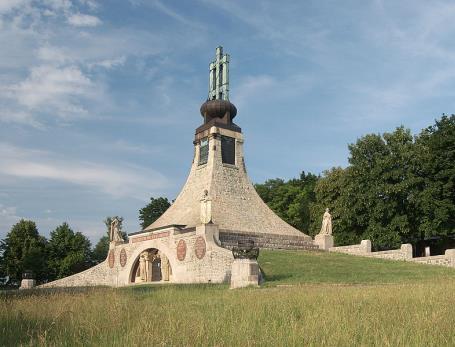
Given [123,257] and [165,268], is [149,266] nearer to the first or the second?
[165,268]

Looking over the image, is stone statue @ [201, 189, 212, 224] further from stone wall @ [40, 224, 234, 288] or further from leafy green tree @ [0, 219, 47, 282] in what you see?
leafy green tree @ [0, 219, 47, 282]

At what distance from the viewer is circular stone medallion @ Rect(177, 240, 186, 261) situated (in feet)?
94.8

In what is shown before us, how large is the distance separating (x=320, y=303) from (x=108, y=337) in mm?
4186

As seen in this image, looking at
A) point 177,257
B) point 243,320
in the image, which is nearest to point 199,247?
point 177,257

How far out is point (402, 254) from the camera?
29.2m

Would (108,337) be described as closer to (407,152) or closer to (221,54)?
(407,152)

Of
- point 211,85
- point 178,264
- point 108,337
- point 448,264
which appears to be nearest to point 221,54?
point 211,85

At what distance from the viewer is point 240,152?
3919 centimetres

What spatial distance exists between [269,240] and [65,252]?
81.1 feet

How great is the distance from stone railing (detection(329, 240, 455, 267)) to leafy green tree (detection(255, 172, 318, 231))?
2011 cm

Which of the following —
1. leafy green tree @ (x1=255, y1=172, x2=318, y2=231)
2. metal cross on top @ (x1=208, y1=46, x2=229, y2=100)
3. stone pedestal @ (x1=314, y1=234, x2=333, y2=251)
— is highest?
metal cross on top @ (x1=208, y1=46, x2=229, y2=100)

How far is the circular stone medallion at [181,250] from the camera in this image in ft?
94.8

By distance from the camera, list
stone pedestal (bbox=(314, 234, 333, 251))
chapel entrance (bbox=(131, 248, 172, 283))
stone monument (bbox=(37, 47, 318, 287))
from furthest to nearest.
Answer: stone pedestal (bbox=(314, 234, 333, 251))
chapel entrance (bbox=(131, 248, 172, 283))
stone monument (bbox=(37, 47, 318, 287))

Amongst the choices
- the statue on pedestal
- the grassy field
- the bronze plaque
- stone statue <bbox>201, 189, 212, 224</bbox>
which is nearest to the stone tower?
the statue on pedestal
